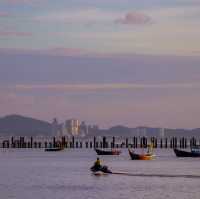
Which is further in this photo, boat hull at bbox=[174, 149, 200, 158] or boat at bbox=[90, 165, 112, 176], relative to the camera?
boat hull at bbox=[174, 149, 200, 158]

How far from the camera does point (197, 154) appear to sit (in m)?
163

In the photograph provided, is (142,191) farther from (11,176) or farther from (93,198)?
(11,176)

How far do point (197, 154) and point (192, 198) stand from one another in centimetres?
9240

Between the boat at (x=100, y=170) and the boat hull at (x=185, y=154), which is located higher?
the boat hull at (x=185, y=154)

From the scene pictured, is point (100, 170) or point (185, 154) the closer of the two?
point (100, 170)

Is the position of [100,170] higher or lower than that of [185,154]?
lower

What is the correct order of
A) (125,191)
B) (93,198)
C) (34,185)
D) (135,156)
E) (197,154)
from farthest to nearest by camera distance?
(197,154) < (135,156) < (34,185) < (125,191) < (93,198)

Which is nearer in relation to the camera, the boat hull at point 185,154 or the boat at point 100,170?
the boat at point 100,170

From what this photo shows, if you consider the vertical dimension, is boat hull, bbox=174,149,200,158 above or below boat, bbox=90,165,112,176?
above

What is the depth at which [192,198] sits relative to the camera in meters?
71.4

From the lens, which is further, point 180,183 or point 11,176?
point 11,176

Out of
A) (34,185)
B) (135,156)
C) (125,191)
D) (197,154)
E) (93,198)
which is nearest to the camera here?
(93,198)

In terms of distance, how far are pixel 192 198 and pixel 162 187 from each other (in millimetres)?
10274

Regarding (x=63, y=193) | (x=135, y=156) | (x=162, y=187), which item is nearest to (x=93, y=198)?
(x=63, y=193)
